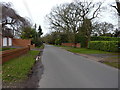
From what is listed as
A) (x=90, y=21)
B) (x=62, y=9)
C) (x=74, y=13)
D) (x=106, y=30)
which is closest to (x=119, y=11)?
(x=90, y=21)

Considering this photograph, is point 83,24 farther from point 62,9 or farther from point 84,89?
point 84,89

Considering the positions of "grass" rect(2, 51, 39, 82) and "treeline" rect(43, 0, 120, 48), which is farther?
"treeline" rect(43, 0, 120, 48)

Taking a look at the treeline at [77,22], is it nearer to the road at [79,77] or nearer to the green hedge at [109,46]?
the green hedge at [109,46]

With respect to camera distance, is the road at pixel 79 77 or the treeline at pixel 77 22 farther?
the treeline at pixel 77 22

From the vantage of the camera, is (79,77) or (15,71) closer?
(79,77)

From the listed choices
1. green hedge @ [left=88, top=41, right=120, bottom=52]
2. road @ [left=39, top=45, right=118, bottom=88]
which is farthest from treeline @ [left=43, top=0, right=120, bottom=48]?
road @ [left=39, top=45, right=118, bottom=88]

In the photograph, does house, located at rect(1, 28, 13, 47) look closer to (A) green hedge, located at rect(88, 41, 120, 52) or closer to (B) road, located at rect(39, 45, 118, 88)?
(A) green hedge, located at rect(88, 41, 120, 52)

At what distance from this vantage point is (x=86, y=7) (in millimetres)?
32594

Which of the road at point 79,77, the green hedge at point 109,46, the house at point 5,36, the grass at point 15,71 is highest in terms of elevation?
the house at point 5,36

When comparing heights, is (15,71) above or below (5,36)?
below

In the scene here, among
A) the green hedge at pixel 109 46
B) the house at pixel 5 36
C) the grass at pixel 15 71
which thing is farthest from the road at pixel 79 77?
the house at pixel 5 36

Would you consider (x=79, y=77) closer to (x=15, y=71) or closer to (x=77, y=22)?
(x=15, y=71)

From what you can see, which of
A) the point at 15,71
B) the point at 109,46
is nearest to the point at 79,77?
the point at 15,71

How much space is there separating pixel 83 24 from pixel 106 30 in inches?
975
